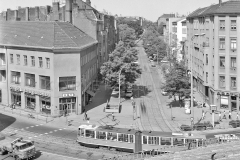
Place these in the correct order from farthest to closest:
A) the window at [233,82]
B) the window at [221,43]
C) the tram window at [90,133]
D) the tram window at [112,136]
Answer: the window at [221,43] < the window at [233,82] < the tram window at [90,133] < the tram window at [112,136]

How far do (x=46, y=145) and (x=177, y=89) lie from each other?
25.5 metres

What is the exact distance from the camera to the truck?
35500 millimetres

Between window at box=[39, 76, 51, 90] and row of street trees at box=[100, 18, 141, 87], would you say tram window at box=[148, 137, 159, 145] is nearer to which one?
window at box=[39, 76, 51, 90]

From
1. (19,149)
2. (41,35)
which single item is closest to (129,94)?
(41,35)

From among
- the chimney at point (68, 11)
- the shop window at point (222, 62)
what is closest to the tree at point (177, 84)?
the shop window at point (222, 62)

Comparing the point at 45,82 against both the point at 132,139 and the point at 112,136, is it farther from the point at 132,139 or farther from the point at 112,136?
the point at 132,139

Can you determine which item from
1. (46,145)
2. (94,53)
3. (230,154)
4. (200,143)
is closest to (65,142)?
(46,145)

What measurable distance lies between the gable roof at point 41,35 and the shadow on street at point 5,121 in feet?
36.8

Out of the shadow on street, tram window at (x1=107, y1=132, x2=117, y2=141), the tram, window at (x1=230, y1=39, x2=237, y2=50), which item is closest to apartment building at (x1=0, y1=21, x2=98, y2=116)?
the shadow on street

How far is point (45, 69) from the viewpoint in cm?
5622

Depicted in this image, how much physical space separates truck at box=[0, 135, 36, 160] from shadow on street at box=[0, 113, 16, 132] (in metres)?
12.4

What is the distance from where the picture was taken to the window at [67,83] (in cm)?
5572

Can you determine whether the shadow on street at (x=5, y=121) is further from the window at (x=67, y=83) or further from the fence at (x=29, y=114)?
the window at (x=67, y=83)

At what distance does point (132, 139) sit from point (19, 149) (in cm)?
1084
